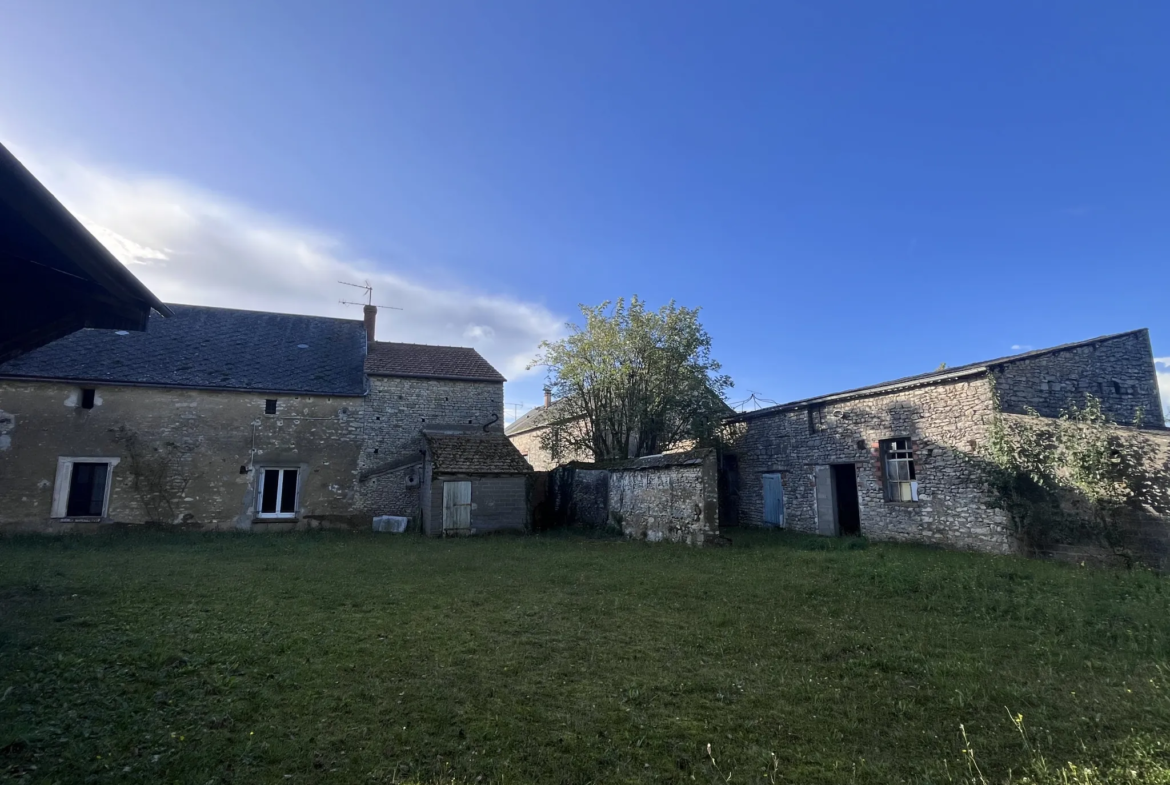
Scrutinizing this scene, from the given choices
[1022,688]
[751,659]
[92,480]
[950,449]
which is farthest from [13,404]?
[950,449]

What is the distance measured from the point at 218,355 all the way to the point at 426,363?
634 centimetres

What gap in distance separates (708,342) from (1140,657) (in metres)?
15.5

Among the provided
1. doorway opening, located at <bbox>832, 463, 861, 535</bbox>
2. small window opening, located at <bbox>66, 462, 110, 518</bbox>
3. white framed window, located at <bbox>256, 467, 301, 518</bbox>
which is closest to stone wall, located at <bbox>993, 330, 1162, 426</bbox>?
doorway opening, located at <bbox>832, 463, 861, 535</bbox>

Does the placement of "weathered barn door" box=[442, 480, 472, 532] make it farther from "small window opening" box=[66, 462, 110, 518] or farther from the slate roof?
"small window opening" box=[66, 462, 110, 518]

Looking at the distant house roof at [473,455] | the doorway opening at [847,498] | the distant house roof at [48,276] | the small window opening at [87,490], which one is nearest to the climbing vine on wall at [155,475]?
the small window opening at [87,490]

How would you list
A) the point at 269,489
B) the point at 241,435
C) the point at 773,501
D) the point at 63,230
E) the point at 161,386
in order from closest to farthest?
the point at 63,230 → the point at 161,386 → the point at 241,435 → the point at 269,489 → the point at 773,501

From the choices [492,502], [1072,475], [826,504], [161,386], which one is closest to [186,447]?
[161,386]

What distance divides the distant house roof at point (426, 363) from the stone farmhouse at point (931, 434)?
34.4 ft

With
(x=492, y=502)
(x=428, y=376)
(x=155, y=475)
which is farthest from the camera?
(x=428, y=376)

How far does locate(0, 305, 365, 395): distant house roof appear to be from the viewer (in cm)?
1571

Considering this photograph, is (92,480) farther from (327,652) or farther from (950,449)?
(950,449)

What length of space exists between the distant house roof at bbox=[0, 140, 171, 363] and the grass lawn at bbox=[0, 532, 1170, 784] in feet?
8.59

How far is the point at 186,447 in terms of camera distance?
52.8 ft

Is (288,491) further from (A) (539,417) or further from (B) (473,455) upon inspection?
(A) (539,417)
